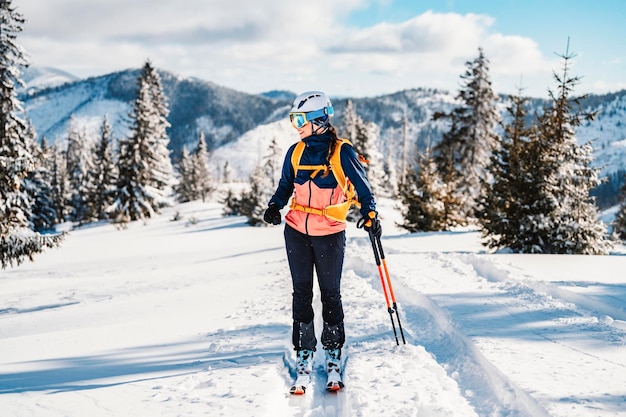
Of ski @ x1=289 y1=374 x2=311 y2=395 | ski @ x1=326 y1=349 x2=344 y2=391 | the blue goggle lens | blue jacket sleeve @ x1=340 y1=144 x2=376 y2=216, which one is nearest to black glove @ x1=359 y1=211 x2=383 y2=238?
blue jacket sleeve @ x1=340 y1=144 x2=376 y2=216

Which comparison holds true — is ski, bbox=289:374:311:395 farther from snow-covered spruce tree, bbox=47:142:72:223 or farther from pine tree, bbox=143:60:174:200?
snow-covered spruce tree, bbox=47:142:72:223

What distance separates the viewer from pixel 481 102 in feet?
98.7

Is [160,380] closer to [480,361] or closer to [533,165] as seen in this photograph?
[480,361]

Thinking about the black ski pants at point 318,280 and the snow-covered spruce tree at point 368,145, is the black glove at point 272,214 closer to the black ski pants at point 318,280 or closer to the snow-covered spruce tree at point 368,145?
the black ski pants at point 318,280

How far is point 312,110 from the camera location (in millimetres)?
4180

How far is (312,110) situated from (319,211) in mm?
943

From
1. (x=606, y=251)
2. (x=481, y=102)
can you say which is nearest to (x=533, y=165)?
(x=606, y=251)

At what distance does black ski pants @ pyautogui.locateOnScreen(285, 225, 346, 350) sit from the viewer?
13.9ft

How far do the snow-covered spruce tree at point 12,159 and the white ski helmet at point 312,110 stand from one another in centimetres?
920

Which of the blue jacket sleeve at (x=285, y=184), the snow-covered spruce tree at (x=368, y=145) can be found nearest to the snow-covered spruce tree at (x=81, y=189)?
the snow-covered spruce tree at (x=368, y=145)

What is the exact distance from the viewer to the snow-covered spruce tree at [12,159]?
10.9m

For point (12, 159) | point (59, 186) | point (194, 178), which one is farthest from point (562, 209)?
point (59, 186)

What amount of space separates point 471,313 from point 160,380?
3.88 meters

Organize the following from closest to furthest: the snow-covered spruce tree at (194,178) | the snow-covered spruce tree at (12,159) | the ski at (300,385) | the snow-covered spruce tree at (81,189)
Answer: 1. the ski at (300,385)
2. the snow-covered spruce tree at (12,159)
3. the snow-covered spruce tree at (81,189)
4. the snow-covered spruce tree at (194,178)
